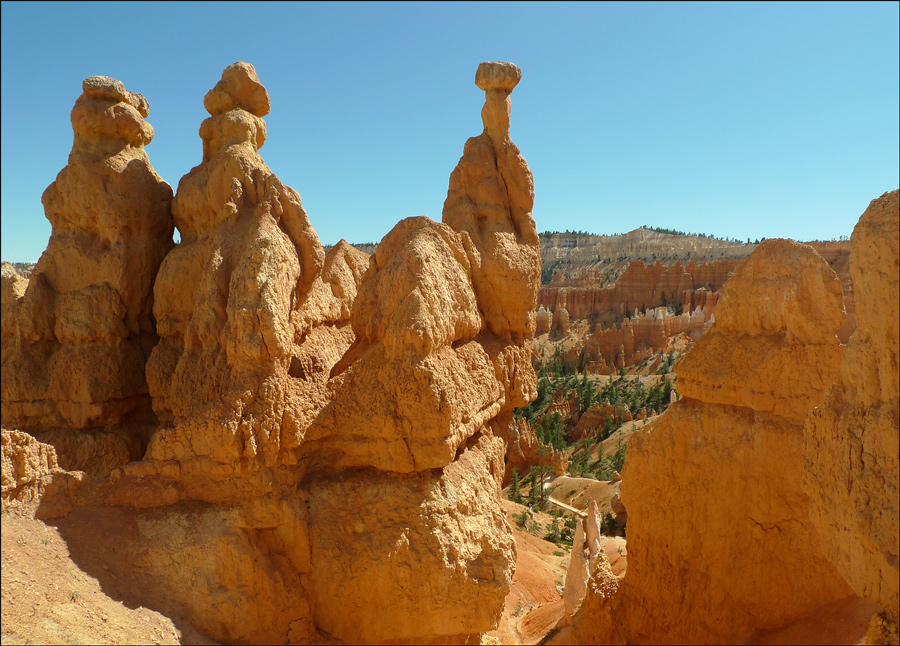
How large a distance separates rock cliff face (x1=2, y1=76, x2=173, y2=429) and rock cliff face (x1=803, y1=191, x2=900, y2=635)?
9.56 metres

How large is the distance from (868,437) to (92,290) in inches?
402

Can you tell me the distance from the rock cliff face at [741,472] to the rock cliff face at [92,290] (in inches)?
319

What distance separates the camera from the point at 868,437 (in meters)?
4.41

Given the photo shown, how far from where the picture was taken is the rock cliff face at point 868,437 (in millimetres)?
4176

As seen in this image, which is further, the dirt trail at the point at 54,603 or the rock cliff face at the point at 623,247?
the rock cliff face at the point at 623,247

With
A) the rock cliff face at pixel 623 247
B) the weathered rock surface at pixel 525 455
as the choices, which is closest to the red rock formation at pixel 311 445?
the weathered rock surface at pixel 525 455

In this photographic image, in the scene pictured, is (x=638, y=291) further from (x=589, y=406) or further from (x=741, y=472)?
(x=741, y=472)

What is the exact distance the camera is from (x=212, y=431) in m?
7.08

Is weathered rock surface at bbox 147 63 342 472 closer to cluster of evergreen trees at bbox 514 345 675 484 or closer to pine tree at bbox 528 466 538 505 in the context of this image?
pine tree at bbox 528 466 538 505

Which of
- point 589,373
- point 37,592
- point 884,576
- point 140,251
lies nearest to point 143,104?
point 140,251

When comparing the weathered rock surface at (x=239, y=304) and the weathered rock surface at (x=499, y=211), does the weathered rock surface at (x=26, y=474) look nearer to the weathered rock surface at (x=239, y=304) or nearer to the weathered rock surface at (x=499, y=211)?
the weathered rock surface at (x=239, y=304)

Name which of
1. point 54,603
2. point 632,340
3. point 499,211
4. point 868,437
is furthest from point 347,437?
point 632,340

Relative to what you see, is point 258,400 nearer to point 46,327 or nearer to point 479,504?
point 479,504

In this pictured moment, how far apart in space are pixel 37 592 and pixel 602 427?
1298 inches
